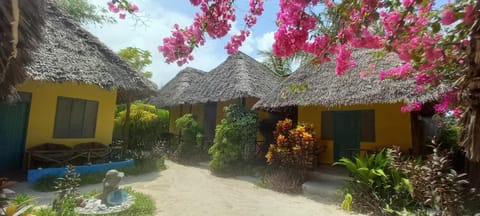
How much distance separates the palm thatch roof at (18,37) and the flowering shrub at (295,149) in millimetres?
6055

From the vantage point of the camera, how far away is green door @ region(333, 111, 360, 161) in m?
8.09

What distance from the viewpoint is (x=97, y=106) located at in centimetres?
849

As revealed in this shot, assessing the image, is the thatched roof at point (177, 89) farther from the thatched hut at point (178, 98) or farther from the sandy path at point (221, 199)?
the sandy path at point (221, 199)

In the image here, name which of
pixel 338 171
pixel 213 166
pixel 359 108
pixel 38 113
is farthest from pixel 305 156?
pixel 38 113

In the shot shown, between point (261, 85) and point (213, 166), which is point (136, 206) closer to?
point (213, 166)

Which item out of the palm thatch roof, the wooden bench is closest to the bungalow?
the wooden bench

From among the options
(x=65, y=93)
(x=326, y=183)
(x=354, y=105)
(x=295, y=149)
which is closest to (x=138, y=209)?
(x=295, y=149)

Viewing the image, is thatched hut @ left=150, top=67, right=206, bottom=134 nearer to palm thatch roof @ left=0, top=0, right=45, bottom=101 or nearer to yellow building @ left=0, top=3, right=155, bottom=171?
yellow building @ left=0, top=3, right=155, bottom=171

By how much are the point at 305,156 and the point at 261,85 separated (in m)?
4.96

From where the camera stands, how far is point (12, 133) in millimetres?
6816

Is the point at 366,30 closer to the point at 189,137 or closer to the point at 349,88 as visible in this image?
the point at 349,88

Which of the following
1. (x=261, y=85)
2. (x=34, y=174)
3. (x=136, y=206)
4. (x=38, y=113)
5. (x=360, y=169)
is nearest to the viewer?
(x=136, y=206)

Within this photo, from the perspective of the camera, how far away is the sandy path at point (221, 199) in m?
4.95

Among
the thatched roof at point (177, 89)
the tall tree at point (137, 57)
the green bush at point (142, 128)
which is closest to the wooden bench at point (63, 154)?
the green bush at point (142, 128)
